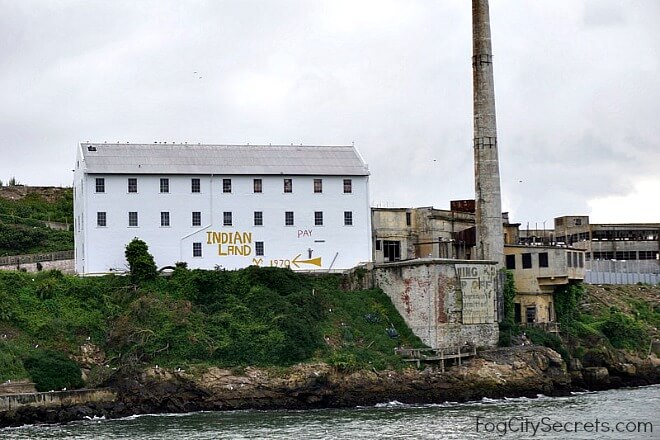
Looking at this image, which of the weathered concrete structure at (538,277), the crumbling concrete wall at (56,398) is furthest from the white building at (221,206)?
the crumbling concrete wall at (56,398)

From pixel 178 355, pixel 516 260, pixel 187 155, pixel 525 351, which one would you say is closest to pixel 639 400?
pixel 525 351

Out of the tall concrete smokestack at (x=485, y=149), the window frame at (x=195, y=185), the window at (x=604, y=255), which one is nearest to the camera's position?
the window frame at (x=195, y=185)

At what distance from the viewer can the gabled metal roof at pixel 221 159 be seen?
72.7 meters

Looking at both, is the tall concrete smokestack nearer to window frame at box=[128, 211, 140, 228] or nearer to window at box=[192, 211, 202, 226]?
window at box=[192, 211, 202, 226]

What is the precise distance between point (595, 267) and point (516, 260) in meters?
22.6

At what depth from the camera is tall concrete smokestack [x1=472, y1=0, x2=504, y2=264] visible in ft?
243

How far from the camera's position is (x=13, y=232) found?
90.4 metres

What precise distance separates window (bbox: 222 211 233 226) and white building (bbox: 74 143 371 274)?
83 millimetres

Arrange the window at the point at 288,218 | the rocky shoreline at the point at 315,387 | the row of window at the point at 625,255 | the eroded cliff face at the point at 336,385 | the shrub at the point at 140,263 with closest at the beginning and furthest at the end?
the rocky shoreline at the point at 315,387, the eroded cliff face at the point at 336,385, the shrub at the point at 140,263, the window at the point at 288,218, the row of window at the point at 625,255

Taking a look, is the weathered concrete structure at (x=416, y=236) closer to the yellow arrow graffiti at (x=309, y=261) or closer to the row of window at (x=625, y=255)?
the yellow arrow graffiti at (x=309, y=261)

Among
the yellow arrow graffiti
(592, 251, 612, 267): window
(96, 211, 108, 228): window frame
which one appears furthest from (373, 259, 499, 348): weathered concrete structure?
(592, 251, 612, 267): window

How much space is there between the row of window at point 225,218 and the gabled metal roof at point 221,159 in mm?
2388

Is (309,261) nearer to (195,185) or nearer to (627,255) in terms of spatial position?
(195,185)

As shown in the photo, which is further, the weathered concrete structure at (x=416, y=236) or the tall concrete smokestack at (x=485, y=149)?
the weathered concrete structure at (x=416, y=236)
